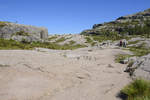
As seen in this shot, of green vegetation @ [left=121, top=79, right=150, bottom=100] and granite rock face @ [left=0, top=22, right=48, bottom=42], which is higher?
granite rock face @ [left=0, top=22, right=48, bottom=42]

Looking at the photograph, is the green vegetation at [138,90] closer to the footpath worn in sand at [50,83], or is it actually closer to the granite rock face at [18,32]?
the footpath worn in sand at [50,83]

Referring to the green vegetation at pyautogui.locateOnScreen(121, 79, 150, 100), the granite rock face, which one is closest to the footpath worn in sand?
the green vegetation at pyautogui.locateOnScreen(121, 79, 150, 100)

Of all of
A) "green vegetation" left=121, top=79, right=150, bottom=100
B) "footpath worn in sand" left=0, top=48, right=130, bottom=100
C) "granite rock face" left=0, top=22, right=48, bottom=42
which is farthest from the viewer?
"granite rock face" left=0, top=22, right=48, bottom=42

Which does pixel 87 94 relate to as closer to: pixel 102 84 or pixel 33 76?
pixel 102 84

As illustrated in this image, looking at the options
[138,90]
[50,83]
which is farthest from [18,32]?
[138,90]

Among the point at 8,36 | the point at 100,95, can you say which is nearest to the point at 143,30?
the point at 8,36

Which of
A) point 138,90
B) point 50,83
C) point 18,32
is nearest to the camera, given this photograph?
point 138,90

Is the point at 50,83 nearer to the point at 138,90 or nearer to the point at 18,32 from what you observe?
the point at 138,90

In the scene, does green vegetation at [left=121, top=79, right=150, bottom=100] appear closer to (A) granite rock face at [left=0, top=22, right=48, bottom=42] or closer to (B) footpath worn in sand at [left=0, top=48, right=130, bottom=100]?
(B) footpath worn in sand at [left=0, top=48, right=130, bottom=100]

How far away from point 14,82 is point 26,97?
1.73 metres

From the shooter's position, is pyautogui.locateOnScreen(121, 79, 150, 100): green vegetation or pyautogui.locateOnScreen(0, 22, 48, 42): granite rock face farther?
pyautogui.locateOnScreen(0, 22, 48, 42): granite rock face

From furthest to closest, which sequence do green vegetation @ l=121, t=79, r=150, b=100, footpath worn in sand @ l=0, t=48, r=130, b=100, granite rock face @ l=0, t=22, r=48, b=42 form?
1. granite rock face @ l=0, t=22, r=48, b=42
2. footpath worn in sand @ l=0, t=48, r=130, b=100
3. green vegetation @ l=121, t=79, r=150, b=100

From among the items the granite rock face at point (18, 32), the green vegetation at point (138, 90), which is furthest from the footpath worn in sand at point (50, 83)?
the granite rock face at point (18, 32)

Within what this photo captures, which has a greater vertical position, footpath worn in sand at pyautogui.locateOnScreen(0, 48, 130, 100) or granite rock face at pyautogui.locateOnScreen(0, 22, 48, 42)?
granite rock face at pyautogui.locateOnScreen(0, 22, 48, 42)
